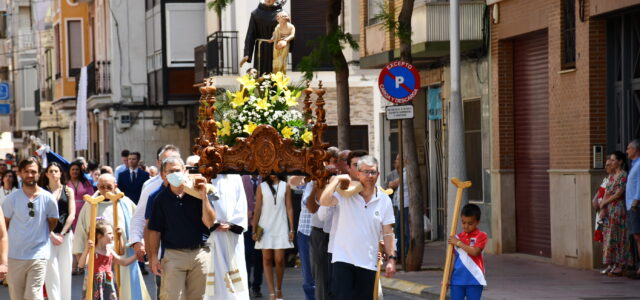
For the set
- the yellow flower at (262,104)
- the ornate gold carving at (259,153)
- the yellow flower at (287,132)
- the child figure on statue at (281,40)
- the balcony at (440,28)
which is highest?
the balcony at (440,28)

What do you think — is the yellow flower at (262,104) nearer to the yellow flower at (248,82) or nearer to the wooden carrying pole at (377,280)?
the yellow flower at (248,82)

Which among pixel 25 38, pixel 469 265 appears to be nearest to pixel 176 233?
pixel 469 265

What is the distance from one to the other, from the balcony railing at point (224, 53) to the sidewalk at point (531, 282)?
15263 millimetres

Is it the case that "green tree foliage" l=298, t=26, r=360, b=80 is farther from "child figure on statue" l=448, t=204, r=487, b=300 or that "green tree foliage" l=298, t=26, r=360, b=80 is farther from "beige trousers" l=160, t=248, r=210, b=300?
"beige trousers" l=160, t=248, r=210, b=300

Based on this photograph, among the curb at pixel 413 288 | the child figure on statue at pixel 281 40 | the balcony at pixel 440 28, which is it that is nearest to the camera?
the child figure on statue at pixel 281 40

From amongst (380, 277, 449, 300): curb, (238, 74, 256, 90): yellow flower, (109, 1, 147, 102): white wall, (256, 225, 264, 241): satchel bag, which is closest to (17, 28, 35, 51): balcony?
(109, 1, 147, 102): white wall

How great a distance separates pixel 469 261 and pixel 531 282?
545 cm

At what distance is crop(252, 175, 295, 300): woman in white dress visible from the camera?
1695 cm

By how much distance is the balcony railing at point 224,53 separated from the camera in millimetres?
36125

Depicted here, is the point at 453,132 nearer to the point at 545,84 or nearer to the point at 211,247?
the point at 545,84

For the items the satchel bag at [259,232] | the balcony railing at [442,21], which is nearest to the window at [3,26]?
the balcony railing at [442,21]

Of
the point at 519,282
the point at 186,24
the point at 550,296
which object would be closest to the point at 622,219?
the point at 519,282

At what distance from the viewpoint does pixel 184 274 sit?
12.3 metres

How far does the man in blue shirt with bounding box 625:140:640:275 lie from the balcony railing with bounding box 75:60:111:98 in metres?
30.0
